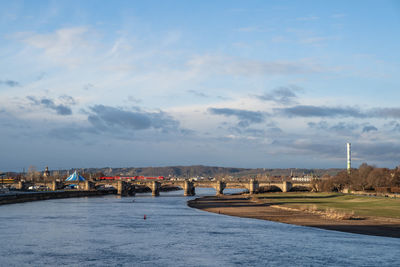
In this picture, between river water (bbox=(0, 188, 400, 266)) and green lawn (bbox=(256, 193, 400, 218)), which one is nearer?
river water (bbox=(0, 188, 400, 266))

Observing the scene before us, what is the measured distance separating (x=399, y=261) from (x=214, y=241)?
21271 millimetres

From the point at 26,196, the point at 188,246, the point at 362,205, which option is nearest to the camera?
the point at 188,246

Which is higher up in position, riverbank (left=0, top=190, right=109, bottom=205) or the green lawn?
the green lawn

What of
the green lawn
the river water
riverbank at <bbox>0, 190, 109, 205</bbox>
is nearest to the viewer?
the river water

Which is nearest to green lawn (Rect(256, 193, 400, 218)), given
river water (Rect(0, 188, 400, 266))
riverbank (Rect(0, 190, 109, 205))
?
river water (Rect(0, 188, 400, 266))

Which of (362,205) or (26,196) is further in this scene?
(26,196)

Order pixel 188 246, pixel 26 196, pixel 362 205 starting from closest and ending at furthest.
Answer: pixel 188 246 < pixel 362 205 < pixel 26 196

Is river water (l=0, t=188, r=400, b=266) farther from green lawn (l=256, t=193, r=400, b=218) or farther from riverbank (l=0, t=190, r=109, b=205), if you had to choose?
riverbank (l=0, t=190, r=109, b=205)

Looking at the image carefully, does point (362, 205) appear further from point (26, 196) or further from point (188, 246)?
point (26, 196)

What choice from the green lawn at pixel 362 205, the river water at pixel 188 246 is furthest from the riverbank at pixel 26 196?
the green lawn at pixel 362 205

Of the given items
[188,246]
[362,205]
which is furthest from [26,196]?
[188,246]

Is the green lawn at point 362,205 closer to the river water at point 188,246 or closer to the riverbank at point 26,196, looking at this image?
the river water at point 188,246

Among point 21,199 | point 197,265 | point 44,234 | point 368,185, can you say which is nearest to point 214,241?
point 197,265

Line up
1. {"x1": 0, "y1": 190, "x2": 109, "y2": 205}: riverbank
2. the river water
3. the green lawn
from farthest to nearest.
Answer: {"x1": 0, "y1": 190, "x2": 109, "y2": 205}: riverbank → the green lawn → the river water
